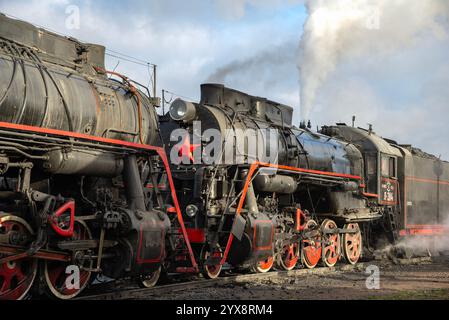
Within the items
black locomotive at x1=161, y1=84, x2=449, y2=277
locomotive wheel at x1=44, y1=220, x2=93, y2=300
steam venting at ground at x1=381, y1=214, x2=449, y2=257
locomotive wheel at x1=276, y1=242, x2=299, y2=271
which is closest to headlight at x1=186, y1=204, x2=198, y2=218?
black locomotive at x1=161, y1=84, x2=449, y2=277

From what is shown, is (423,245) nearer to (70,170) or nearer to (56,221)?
(70,170)

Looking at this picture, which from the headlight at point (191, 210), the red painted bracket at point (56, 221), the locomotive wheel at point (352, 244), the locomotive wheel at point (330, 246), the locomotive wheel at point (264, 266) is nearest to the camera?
the red painted bracket at point (56, 221)

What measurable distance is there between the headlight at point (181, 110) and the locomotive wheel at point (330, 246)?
16.0 ft

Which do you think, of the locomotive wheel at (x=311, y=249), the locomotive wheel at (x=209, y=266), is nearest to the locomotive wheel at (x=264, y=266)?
the locomotive wheel at (x=209, y=266)

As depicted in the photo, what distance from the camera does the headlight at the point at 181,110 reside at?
11586mm

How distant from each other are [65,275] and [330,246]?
27.0ft

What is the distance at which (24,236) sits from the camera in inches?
293

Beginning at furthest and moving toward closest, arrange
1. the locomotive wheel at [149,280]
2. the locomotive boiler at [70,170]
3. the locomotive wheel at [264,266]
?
the locomotive wheel at [264,266] → the locomotive wheel at [149,280] → the locomotive boiler at [70,170]

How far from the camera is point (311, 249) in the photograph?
13.9 metres

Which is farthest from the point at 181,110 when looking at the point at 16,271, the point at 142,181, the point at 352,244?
the point at 352,244

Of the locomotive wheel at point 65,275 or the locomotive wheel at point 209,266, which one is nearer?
the locomotive wheel at point 65,275

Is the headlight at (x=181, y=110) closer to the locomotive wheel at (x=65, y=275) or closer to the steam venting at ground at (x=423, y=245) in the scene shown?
the locomotive wheel at (x=65, y=275)
